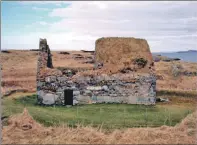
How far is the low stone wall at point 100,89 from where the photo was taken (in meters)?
22.9

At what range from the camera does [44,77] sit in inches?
901

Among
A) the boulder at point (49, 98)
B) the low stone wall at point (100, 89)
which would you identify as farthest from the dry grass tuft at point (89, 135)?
the low stone wall at point (100, 89)

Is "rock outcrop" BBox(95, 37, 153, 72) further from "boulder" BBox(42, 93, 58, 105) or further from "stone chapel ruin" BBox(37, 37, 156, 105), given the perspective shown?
"boulder" BBox(42, 93, 58, 105)

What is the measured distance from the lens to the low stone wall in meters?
22.9

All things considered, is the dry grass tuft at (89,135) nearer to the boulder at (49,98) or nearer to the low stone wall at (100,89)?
the boulder at (49,98)

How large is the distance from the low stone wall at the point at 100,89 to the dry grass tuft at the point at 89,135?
6.21 m

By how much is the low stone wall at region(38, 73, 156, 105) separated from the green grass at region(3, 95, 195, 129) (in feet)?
2.64

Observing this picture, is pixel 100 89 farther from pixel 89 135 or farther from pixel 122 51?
pixel 89 135

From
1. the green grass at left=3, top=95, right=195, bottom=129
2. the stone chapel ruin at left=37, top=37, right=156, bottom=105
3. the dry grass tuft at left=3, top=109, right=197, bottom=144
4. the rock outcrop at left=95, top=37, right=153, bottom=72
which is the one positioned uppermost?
the rock outcrop at left=95, top=37, right=153, bottom=72

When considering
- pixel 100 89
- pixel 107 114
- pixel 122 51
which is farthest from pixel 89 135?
pixel 122 51

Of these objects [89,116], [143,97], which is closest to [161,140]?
[89,116]

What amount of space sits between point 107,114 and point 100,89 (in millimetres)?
3708

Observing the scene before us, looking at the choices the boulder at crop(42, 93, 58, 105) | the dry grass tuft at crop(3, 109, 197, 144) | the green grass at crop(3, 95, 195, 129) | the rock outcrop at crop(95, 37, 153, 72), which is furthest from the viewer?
the rock outcrop at crop(95, 37, 153, 72)

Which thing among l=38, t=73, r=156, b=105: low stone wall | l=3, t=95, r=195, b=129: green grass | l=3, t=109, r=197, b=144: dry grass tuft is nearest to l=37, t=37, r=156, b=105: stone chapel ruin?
l=38, t=73, r=156, b=105: low stone wall
